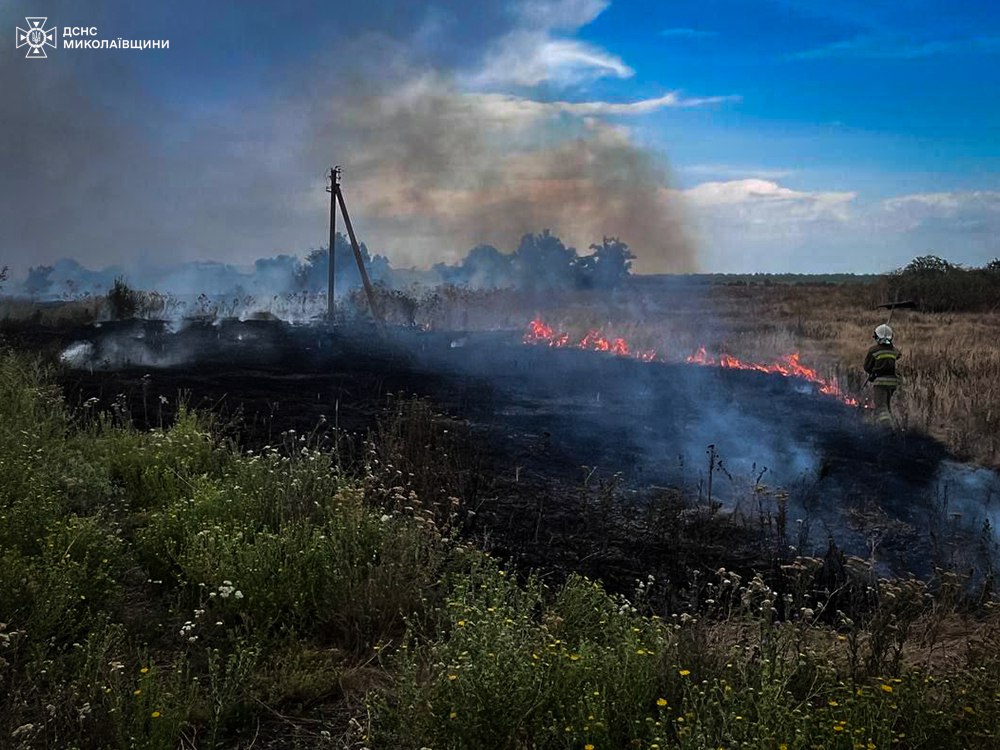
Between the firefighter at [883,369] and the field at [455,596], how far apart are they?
1.24 feet

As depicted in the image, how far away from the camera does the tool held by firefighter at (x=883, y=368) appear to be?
10883mm

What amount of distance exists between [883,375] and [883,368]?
0.57 feet

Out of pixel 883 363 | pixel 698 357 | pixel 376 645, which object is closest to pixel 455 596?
pixel 376 645

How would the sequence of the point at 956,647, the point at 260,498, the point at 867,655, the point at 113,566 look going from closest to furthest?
1. the point at 867,655
2. the point at 956,647
3. the point at 113,566
4. the point at 260,498

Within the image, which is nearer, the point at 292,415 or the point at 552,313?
the point at 292,415

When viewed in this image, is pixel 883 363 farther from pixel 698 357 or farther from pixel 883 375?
pixel 698 357

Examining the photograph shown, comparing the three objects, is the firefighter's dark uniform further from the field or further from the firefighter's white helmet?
the field

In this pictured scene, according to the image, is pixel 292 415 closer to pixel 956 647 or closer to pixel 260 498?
pixel 260 498

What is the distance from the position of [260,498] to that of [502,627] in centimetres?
285

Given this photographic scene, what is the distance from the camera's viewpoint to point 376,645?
4203 millimetres

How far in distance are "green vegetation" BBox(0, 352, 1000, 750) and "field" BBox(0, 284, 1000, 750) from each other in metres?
0.02

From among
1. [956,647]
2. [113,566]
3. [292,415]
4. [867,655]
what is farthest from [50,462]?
[956,647]

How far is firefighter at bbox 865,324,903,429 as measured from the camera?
10883 millimetres

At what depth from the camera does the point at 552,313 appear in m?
28.7
